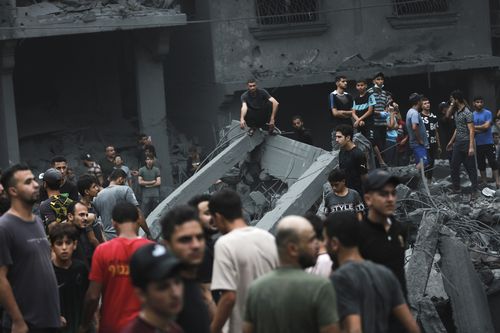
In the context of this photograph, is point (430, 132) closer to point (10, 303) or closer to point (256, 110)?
point (256, 110)

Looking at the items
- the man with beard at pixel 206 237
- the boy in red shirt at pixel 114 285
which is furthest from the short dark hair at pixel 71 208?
the boy in red shirt at pixel 114 285

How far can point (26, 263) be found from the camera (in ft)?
26.3

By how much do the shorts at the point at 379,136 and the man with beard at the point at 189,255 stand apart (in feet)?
35.2

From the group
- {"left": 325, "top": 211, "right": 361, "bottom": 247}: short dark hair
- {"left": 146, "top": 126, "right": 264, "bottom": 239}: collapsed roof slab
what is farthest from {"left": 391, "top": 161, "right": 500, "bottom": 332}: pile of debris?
{"left": 146, "top": 126, "right": 264, "bottom": 239}: collapsed roof slab

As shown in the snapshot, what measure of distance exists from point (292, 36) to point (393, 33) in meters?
2.28

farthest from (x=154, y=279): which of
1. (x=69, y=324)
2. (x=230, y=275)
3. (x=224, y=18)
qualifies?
(x=224, y=18)

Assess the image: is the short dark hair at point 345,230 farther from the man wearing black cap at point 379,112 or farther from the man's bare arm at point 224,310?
the man wearing black cap at point 379,112

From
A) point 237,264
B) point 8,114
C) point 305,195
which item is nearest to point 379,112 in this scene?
point 305,195

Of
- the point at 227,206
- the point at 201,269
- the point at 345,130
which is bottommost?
the point at 201,269

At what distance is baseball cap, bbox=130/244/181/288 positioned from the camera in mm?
5477

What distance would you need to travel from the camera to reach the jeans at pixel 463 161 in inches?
693

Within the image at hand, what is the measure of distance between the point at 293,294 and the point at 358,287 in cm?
52

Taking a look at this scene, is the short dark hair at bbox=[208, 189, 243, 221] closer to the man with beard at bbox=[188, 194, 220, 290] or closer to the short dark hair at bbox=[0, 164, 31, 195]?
the man with beard at bbox=[188, 194, 220, 290]

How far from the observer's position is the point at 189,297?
6340 millimetres
